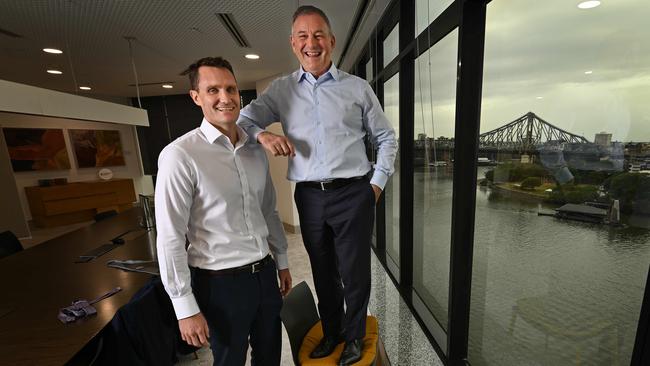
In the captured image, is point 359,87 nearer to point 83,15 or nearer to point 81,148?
point 83,15

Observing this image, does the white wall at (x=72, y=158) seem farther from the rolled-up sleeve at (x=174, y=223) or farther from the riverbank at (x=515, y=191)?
the riverbank at (x=515, y=191)

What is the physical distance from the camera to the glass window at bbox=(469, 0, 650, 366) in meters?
0.90

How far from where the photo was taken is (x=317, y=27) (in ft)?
3.51

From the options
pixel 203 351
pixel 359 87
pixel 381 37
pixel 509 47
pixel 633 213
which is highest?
pixel 381 37

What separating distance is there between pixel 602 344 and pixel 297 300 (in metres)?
1.32

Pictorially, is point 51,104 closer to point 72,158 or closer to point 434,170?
point 434,170

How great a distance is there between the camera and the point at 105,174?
21.8 feet

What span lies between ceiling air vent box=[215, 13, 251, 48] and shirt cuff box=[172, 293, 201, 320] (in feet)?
7.68

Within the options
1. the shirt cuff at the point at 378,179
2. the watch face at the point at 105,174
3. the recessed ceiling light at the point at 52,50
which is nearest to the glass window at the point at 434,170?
the shirt cuff at the point at 378,179

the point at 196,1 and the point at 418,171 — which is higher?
the point at 196,1

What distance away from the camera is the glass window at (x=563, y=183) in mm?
905

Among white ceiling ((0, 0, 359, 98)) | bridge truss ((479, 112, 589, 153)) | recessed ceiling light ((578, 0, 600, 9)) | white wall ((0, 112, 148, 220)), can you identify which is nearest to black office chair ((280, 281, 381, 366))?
bridge truss ((479, 112, 589, 153))

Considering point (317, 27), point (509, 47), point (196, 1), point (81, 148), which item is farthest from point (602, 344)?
point (81, 148)

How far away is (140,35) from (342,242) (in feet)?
9.75
